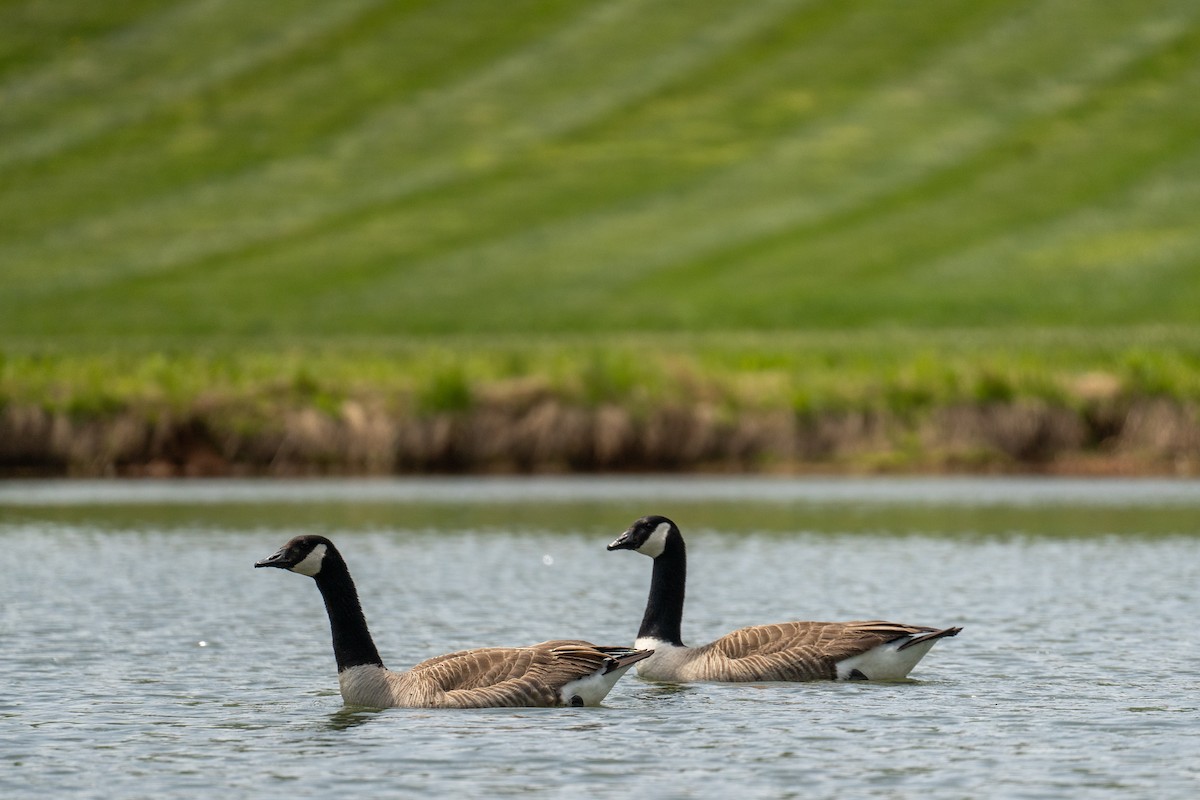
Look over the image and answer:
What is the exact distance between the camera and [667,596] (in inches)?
721

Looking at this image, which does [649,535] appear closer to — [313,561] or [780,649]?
[780,649]

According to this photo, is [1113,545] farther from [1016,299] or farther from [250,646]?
[1016,299]

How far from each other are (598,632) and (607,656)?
4612 mm

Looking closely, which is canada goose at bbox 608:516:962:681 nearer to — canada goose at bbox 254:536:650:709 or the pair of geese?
the pair of geese

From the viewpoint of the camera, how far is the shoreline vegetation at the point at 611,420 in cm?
3919

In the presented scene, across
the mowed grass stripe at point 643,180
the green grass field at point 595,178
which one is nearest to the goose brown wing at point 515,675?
the green grass field at point 595,178

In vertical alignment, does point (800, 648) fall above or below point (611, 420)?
below

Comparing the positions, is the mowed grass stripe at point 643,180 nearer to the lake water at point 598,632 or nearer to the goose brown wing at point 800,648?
the lake water at point 598,632

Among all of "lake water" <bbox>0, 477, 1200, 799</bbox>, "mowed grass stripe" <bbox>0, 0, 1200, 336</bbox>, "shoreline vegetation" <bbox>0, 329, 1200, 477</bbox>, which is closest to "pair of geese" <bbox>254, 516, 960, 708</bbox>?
"lake water" <bbox>0, 477, 1200, 799</bbox>

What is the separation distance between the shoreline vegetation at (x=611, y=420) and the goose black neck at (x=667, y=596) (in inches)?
834

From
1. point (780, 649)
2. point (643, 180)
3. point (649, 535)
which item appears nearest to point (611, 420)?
point (649, 535)

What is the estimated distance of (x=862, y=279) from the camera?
200 feet

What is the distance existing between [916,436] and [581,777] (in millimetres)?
27413

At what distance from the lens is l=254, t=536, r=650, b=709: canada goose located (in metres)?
15.8
